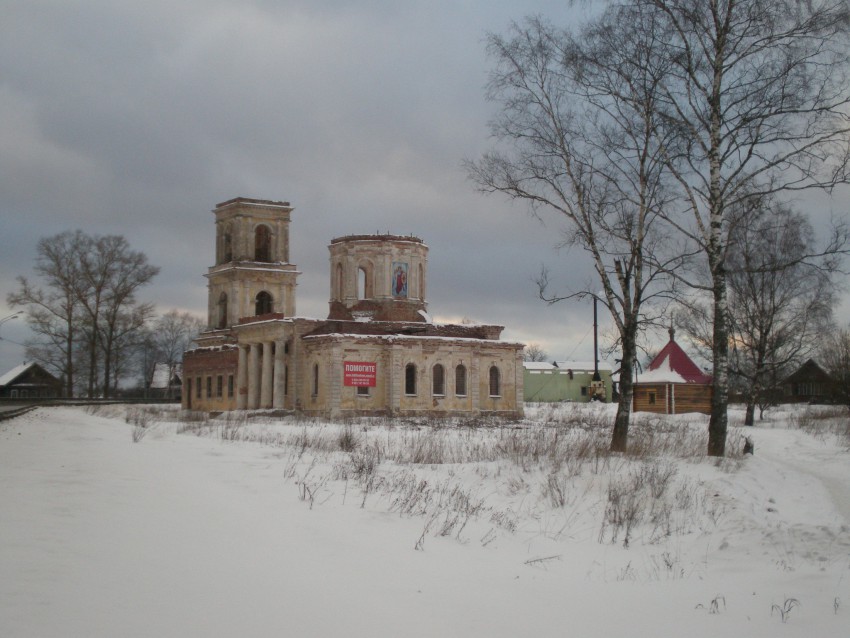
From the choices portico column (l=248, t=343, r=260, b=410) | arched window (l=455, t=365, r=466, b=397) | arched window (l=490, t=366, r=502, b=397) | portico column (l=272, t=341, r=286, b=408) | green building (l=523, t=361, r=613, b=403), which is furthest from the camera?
green building (l=523, t=361, r=613, b=403)

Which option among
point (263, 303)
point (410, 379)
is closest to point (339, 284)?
point (263, 303)

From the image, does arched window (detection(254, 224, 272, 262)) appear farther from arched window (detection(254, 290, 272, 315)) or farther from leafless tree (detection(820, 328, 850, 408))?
leafless tree (detection(820, 328, 850, 408))

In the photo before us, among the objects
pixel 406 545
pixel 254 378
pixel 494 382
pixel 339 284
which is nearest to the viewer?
pixel 406 545

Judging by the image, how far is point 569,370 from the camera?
71.2 metres

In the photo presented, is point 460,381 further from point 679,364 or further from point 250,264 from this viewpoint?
point 250,264

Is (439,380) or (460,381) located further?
(460,381)

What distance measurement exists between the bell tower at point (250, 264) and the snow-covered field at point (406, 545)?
4127 cm

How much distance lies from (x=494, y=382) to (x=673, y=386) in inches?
411

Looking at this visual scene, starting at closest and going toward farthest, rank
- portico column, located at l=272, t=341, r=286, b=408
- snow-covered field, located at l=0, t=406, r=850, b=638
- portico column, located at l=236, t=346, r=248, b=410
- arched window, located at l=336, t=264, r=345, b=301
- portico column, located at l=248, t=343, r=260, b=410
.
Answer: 1. snow-covered field, located at l=0, t=406, r=850, b=638
2. portico column, located at l=272, t=341, r=286, b=408
3. portico column, located at l=248, t=343, r=260, b=410
4. portico column, located at l=236, t=346, r=248, b=410
5. arched window, located at l=336, t=264, r=345, b=301

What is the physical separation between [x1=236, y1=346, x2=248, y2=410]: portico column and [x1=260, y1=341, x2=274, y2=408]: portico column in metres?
2.50

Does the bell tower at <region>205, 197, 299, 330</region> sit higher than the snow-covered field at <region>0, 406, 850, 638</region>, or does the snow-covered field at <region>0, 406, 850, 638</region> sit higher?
the bell tower at <region>205, 197, 299, 330</region>

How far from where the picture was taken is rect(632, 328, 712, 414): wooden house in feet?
130

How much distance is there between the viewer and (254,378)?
1853 inches

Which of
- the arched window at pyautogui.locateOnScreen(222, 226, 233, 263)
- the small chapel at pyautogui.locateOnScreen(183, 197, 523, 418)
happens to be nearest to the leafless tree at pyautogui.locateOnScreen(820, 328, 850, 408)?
the small chapel at pyautogui.locateOnScreen(183, 197, 523, 418)
